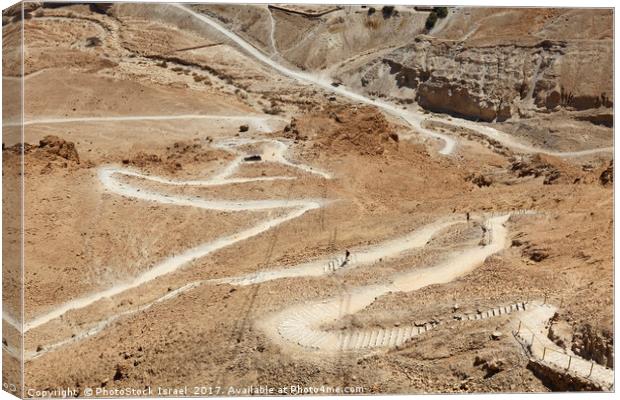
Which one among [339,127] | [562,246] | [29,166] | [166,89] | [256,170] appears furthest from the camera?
[166,89]

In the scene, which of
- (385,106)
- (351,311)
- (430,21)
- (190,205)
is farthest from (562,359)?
(385,106)

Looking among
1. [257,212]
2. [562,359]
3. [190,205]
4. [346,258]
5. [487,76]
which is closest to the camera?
[562,359]

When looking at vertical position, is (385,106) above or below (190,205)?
above

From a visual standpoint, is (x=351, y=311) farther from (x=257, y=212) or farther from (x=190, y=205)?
(x=190, y=205)

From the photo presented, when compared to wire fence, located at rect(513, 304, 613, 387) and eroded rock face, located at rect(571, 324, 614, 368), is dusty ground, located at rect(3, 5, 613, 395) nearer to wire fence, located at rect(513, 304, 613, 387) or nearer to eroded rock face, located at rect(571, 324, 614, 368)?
eroded rock face, located at rect(571, 324, 614, 368)

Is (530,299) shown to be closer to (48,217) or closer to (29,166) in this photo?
(48,217)

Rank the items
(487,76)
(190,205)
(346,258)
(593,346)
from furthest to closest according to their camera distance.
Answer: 1. (487,76)
2. (190,205)
3. (346,258)
4. (593,346)

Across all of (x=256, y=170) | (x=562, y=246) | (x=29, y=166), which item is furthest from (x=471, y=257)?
(x=29, y=166)

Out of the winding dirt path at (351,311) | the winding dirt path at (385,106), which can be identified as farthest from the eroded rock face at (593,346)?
the winding dirt path at (385,106)
